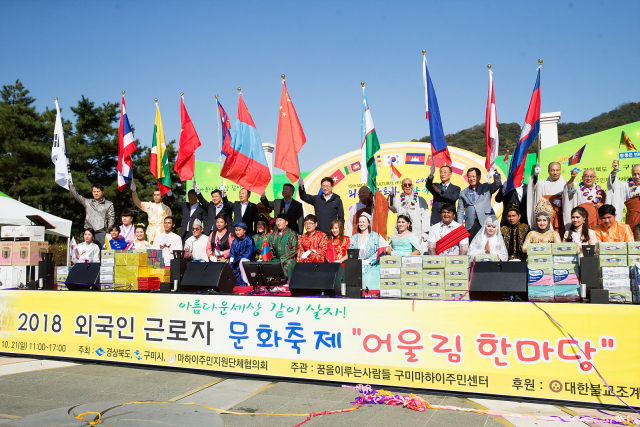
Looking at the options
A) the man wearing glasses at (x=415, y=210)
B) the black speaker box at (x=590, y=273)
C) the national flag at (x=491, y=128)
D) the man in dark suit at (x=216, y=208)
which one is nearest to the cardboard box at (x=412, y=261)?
the black speaker box at (x=590, y=273)

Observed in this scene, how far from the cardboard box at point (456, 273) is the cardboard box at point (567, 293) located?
76 centimetres

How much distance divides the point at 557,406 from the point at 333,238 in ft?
11.0

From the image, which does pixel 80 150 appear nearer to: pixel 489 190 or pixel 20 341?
pixel 20 341

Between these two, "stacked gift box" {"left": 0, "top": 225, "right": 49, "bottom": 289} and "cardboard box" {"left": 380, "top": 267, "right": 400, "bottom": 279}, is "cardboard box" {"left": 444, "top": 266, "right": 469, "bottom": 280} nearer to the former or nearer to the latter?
"cardboard box" {"left": 380, "top": 267, "right": 400, "bottom": 279}

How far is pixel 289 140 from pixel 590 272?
439cm

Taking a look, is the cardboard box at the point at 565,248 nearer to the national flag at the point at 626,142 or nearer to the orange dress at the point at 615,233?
the orange dress at the point at 615,233

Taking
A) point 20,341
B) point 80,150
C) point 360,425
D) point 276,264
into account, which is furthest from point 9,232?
point 80,150

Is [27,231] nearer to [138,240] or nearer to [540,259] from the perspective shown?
[138,240]

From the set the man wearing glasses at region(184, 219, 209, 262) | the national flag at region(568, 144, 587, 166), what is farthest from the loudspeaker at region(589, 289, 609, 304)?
the national flag at region(568, 144, 587, 166)

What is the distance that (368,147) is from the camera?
21.2ft

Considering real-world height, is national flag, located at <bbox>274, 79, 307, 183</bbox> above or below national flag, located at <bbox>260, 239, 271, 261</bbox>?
above

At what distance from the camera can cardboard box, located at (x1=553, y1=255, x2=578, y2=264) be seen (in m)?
4.13

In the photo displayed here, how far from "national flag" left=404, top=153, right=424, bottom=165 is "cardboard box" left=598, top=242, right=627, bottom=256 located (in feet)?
21.1

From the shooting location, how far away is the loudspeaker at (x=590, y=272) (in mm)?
3932
